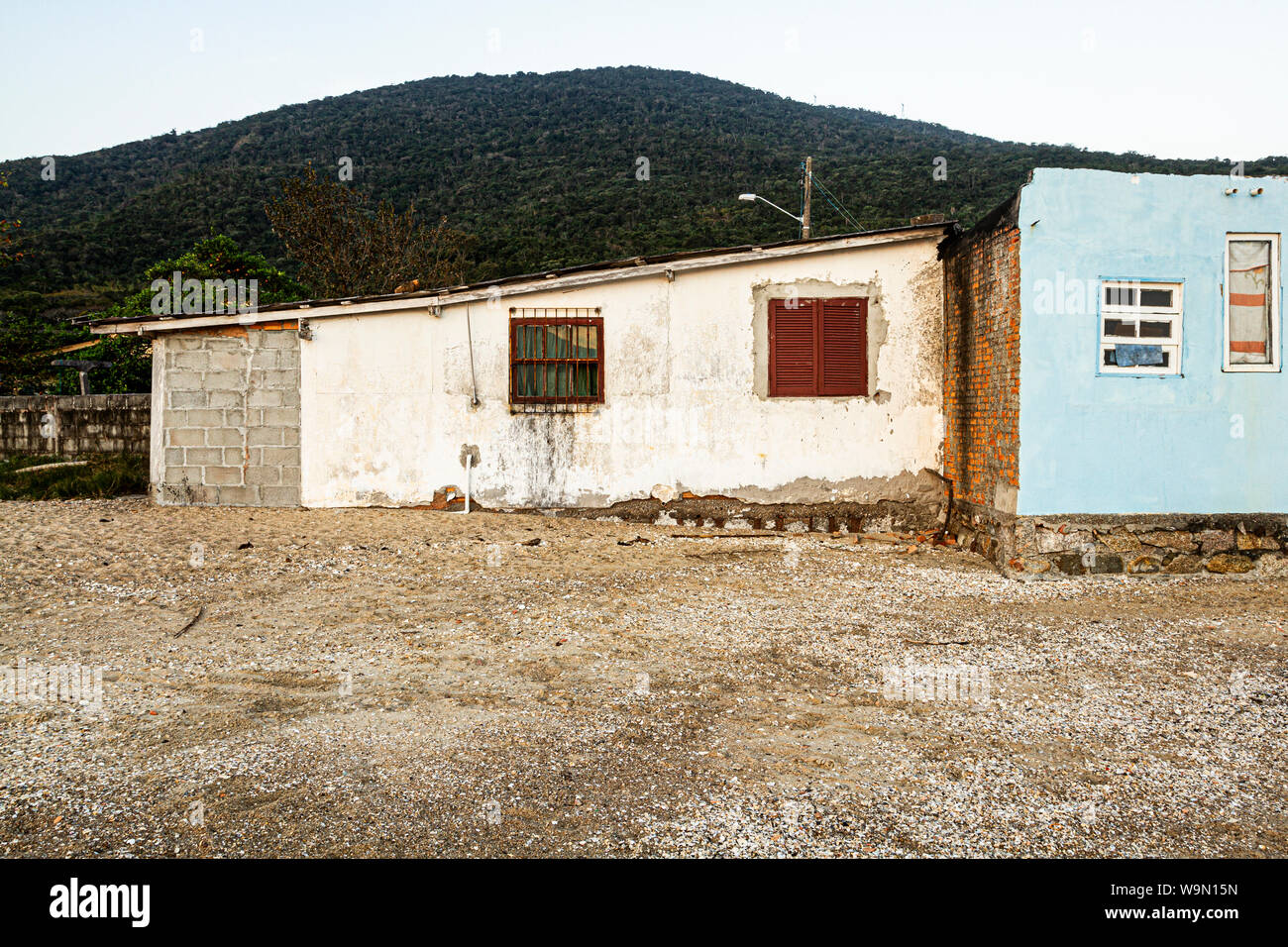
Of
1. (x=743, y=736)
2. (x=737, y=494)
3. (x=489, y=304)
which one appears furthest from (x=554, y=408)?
(x=743, y=736)

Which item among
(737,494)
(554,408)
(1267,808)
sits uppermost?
(554,408)

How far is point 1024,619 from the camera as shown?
7109 millimetres

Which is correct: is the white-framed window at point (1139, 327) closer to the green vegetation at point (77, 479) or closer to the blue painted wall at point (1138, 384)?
the blue painted wall at point (1138, 384)

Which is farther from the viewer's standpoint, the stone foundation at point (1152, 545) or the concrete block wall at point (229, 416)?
the concrete block wall at point (229, 416)

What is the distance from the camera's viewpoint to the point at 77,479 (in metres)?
13.0

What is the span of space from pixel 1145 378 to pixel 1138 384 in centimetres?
9

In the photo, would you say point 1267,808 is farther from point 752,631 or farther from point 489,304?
point 489,304

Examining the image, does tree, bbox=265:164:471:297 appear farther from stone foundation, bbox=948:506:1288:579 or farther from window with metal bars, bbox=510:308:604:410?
stone foundation, bbox=948:506:1288:579

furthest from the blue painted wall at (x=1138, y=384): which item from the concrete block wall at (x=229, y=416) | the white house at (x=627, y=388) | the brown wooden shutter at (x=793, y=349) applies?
the concrete block wall at (x=229, y=416)

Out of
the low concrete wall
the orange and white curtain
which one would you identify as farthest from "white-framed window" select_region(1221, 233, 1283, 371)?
the low concrete wall

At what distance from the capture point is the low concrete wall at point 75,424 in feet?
46.5

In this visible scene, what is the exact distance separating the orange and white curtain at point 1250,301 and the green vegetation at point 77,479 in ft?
48.3

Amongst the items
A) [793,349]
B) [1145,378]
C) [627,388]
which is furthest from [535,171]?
[1145,378]
